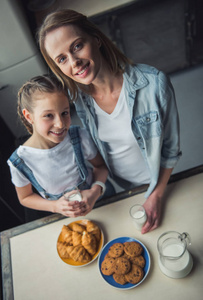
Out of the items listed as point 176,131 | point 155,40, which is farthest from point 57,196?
point 155,40

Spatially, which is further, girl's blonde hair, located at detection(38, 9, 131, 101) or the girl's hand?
the girl's hand

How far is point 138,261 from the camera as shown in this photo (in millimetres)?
753

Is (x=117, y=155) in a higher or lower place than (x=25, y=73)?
lower

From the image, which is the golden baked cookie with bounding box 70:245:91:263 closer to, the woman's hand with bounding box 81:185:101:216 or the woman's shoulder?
the woman's hand with bounding box 81:185:101:216

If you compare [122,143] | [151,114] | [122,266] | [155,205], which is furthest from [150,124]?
[122,266]

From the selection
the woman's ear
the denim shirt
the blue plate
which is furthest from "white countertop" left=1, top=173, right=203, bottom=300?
the woman's ear

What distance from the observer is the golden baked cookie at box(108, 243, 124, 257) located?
780 millimetres

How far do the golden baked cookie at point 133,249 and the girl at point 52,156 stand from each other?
0.21 m

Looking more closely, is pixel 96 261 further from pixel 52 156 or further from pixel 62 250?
pixel 52 156

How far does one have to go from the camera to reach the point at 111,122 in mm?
981

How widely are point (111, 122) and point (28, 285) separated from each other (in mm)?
666

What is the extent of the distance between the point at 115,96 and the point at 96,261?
616mm

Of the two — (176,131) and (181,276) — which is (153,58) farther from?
(181,276)

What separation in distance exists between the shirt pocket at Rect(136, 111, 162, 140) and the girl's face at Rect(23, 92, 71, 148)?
285 mm
